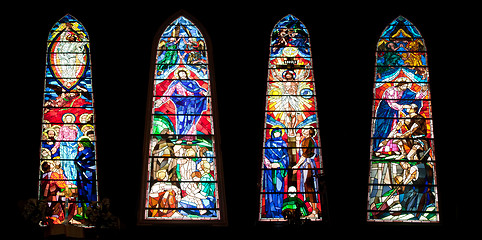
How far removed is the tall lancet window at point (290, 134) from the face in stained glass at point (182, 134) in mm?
Answer: 863

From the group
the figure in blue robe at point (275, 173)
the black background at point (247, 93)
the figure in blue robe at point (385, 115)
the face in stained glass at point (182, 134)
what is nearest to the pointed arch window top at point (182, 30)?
the face in stained glass at point (182, 134)

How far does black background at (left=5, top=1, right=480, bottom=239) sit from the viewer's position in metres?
9.73

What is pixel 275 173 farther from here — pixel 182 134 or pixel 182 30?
pixel 182 30

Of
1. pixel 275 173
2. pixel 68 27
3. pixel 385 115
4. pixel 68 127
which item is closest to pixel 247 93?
pixel 275 173

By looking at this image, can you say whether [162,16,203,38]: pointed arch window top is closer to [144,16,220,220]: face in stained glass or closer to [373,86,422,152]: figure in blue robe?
[144,16,220,220]: face in stained glass

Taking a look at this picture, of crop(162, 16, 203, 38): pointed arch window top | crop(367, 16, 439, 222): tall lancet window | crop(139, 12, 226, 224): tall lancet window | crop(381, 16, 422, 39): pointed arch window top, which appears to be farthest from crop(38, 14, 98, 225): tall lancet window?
crop(381, 16, 422, 39): pointed arch window top

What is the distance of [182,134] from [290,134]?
1688mm

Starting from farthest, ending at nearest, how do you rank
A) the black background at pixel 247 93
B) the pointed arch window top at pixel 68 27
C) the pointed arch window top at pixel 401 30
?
the pointed arch window top at pixel 401 30, the pointed arch window top at pixel 68 27, the black background at pixel 247 93

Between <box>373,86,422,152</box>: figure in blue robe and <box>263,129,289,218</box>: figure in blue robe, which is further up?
<box>373,86,422,152</box>: figure in blue robe

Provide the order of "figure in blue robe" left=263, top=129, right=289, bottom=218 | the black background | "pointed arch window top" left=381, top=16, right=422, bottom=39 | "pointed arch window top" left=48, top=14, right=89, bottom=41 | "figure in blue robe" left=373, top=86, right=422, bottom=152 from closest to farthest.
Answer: the black background, "figure in blue robe" left=263, top=129, right=289, bottom=218, "figure in blue robe" left=373, top=86, right=422, bottom=152, "pointed arch window top" left=48, top=14, right=89, bottom=41, "pointed arch window top" left=381, top=16, right=422, bottom=39

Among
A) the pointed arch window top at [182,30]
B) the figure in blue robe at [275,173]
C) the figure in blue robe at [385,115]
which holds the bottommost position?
the figure in blue robe at [275,173]

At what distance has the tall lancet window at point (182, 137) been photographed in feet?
32.4

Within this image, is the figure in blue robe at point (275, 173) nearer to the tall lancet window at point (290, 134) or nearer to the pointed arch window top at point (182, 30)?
the tall lancet window at point (290, 134)
